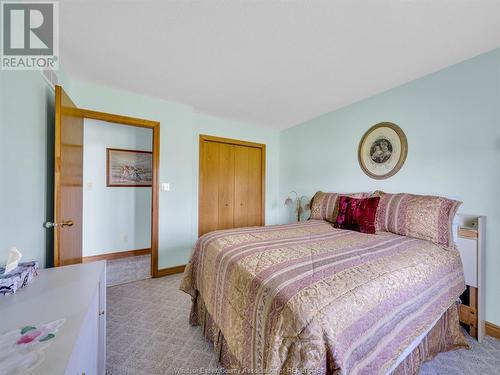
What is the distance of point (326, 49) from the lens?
1.72m

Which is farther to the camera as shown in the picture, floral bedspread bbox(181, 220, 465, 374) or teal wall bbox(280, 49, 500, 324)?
teal wall bbox(280, 49, 500, 324)

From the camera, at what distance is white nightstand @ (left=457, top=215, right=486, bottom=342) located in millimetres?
1635

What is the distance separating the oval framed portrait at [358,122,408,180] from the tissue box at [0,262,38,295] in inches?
120

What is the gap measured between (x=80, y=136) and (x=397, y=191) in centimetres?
344

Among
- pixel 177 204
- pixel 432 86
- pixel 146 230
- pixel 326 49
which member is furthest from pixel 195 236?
pixel 432 86

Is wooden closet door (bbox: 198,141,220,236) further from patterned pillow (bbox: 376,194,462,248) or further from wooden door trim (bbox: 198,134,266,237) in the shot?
patterned pillow (bbox: 376,194,462,248)

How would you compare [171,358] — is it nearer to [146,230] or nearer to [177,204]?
[177,204]

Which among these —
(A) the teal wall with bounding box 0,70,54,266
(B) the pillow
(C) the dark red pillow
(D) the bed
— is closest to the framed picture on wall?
(A) the teal wall with bounding box 0,70,54,266

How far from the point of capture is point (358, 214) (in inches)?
83.1

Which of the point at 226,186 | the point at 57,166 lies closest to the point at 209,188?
the point at 226,186

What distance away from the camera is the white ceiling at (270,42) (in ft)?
4.42

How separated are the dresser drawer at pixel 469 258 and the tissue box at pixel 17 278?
2.93 m

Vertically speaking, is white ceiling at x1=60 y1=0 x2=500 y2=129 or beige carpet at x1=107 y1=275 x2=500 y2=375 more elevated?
white ceiling at x1=60 y1=0 x2=500 y2=129

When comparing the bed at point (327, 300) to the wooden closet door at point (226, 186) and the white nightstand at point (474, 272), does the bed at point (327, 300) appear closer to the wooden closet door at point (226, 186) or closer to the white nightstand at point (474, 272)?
the white nightstand at point (474, 272)
